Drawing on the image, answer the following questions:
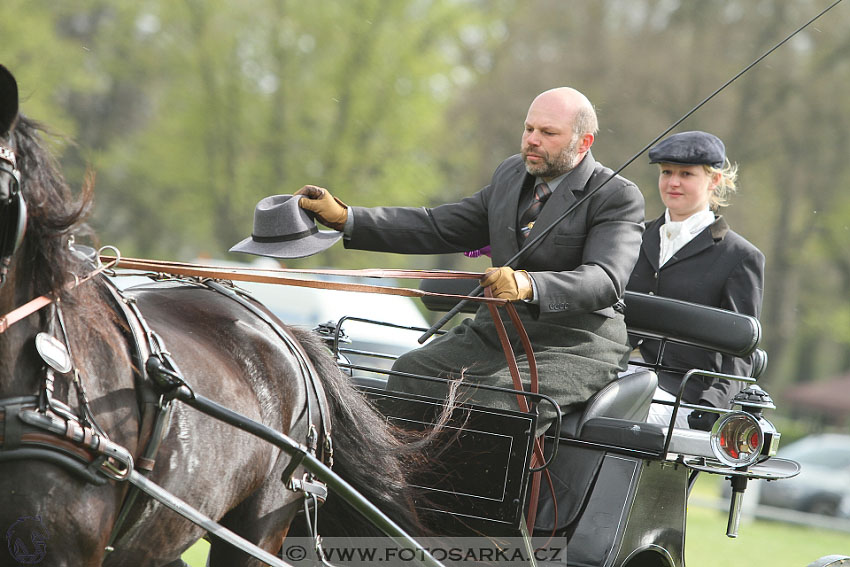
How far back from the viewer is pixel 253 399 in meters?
2.63

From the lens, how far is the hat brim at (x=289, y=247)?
313 centimetres

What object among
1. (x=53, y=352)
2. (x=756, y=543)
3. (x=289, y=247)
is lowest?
(x=756, y=543)

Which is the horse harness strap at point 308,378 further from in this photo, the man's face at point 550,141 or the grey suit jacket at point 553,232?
the man's face at point 550,141

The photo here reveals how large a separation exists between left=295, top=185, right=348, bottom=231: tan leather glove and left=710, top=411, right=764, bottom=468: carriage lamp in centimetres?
147

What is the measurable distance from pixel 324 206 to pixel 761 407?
165cm

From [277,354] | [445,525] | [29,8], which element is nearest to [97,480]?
[277,354]

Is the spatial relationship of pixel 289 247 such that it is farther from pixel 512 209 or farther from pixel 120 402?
pixel 120 402

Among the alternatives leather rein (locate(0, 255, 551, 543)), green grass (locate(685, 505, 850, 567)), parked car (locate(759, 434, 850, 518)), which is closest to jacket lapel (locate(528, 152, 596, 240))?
leather rein (locate(0, 255, 551, 543))

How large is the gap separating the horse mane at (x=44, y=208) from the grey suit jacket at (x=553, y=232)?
1.52 meters

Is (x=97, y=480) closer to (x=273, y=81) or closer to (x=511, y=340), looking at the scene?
(x=511, y=340)

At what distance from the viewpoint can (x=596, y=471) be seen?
3348 millimetres

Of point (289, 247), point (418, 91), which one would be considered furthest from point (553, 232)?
point (418, 91)

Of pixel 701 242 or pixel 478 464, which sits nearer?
pixel 478 464

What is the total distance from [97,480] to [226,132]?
1887 cm
